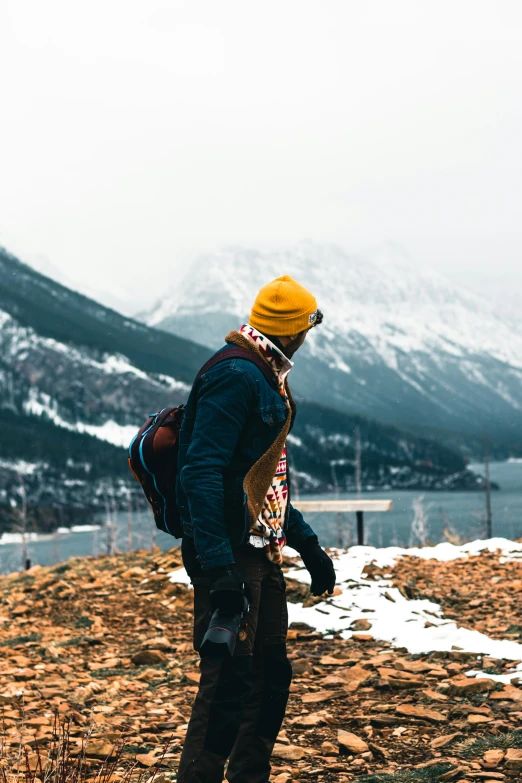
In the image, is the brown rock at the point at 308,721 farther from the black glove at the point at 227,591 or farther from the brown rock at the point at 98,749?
the black glove at the point at 227,591

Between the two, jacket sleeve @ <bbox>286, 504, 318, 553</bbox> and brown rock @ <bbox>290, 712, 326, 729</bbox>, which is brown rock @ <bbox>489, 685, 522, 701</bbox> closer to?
brown rock @ <bbox>290, 712, 326, 729</bbox>

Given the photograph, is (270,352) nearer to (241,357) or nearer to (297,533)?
(241,357)

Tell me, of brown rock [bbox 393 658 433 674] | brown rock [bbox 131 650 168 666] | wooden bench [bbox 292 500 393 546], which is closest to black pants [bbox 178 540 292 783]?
brown rock [bbox 393 658 433 674]

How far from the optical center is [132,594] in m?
9.27

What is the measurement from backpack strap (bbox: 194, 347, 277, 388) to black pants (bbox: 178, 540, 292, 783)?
70cm

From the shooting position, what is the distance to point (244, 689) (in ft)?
10.9

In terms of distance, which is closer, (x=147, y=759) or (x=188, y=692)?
(x=147, y=759)

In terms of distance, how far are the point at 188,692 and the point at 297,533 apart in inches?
102

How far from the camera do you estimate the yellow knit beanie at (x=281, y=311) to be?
363 centimetres

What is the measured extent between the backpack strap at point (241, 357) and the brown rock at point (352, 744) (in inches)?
89.9

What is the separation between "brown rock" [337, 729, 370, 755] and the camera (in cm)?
467

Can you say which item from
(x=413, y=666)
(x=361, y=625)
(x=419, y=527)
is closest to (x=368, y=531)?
(x=419, y=527)

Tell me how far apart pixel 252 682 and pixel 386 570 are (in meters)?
6.73

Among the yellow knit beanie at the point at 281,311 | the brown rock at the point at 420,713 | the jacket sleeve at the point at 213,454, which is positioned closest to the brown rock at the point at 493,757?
the brown rock at the point at 420,713
